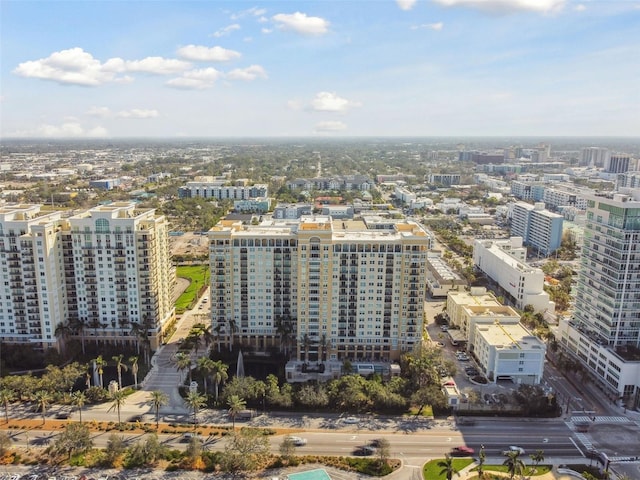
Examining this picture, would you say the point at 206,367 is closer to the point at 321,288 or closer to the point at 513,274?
the point at 321,288

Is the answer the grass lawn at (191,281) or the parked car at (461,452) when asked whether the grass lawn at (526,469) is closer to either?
the parked car at (461,452)

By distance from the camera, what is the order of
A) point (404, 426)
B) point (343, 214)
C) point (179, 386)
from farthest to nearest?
1. point (343, 214)
2. point (179, 386)
3. point (404, 426)

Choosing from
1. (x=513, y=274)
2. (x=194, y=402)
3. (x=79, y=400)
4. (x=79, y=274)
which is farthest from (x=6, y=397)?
(x=513, y=274)

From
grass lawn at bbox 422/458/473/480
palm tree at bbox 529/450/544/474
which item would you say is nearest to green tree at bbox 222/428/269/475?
grass lawn at bbox 422/458/473/480

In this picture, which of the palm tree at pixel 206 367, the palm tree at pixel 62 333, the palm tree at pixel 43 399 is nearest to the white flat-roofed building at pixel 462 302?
the palm tree at pixel 206 367

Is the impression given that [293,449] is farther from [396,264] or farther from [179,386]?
[396,264]

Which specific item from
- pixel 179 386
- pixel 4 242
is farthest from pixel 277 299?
pixel 4 242

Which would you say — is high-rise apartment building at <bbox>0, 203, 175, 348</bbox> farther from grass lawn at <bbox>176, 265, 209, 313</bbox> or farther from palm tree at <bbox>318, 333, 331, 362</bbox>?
palm tree at <bbox>318, 333, 331, 362</bbox>

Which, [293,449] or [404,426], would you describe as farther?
[404,426]

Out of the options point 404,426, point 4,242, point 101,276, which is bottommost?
point 404,426
